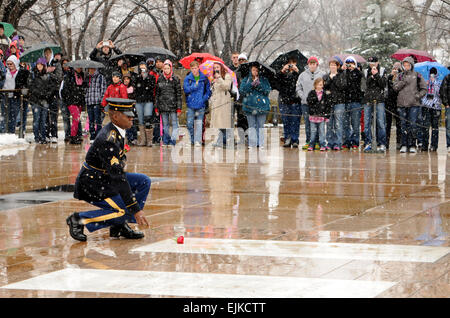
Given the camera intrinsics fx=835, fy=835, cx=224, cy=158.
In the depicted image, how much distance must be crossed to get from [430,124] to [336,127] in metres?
2.22

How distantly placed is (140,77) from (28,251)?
1358 centimetres

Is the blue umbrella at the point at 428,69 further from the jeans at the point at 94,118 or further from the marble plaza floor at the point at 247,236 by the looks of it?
the jeans at the point at 94,118

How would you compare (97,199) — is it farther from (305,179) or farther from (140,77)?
(140,77)

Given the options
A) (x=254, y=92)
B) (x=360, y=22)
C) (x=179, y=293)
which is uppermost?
(x=360, y=22)

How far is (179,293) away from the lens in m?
6.00

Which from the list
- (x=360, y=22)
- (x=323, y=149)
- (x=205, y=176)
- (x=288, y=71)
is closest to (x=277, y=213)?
(x=205, y=176)

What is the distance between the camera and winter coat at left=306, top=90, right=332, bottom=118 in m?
19.4

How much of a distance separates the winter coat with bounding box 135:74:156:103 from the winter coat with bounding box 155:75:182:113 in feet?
0.50

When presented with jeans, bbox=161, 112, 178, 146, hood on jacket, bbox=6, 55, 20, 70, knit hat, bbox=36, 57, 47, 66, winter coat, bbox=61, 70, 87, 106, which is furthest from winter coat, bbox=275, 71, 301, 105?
hood on jacket, bbox=6, 55, 20, 70

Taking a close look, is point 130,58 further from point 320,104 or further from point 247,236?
point 247,236

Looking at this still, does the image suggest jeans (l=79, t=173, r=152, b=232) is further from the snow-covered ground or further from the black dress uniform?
the snow-covered ground

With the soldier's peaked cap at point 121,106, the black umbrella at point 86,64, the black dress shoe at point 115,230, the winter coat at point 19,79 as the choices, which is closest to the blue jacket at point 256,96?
the black umbrella at point 86,64

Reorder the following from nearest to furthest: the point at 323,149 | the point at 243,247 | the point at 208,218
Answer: the point at 243,247
the point at 208,218
the point at 323,149

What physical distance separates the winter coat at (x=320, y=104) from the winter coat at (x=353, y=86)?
490mm
